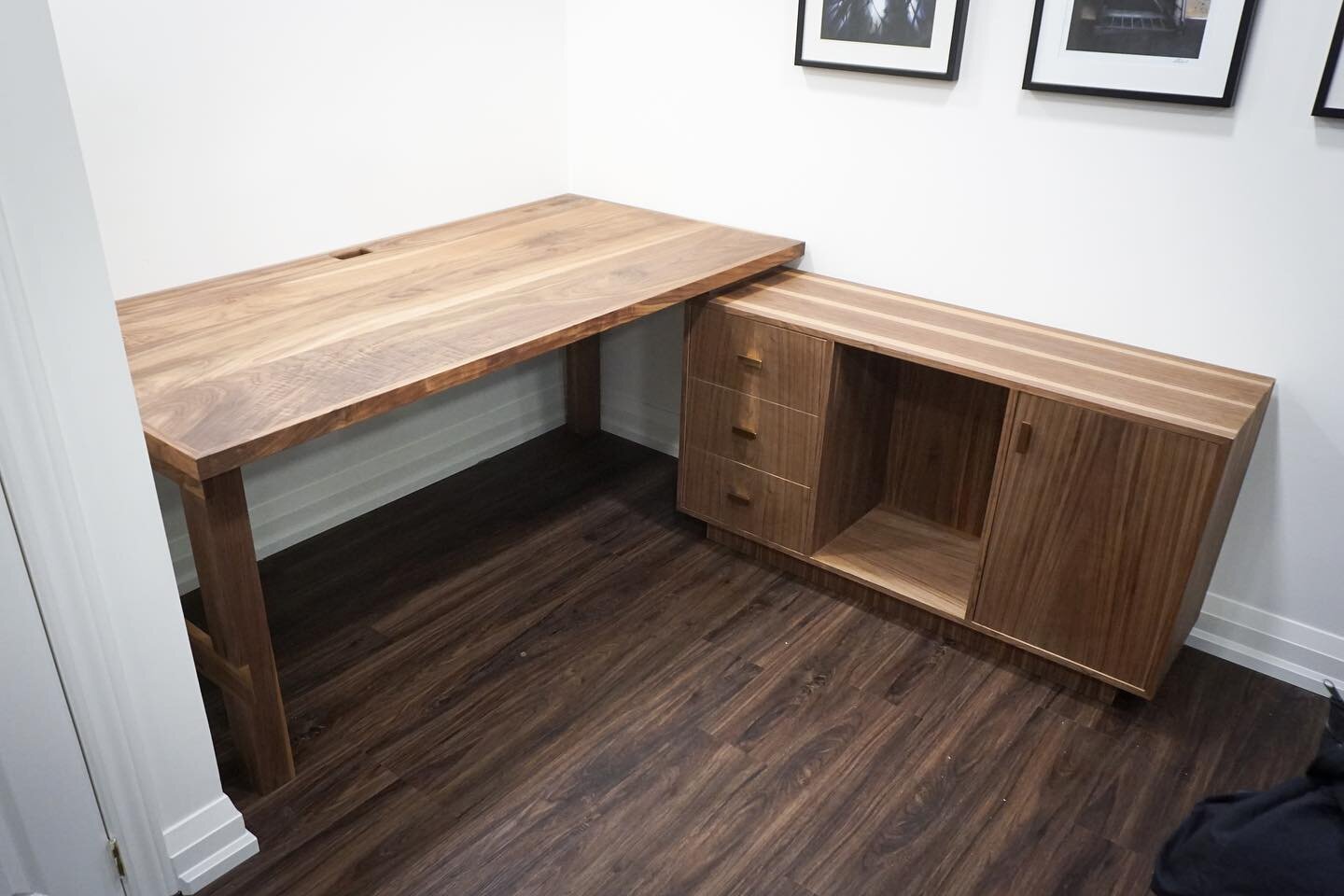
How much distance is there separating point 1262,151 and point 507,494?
205cm

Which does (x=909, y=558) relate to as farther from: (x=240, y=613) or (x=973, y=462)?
(x=240, y=613)

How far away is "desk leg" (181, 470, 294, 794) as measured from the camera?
167cm

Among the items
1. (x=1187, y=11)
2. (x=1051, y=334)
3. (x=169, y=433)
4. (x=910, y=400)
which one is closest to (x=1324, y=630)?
(x=1051, y=334)

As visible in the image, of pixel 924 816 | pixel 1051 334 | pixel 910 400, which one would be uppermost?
pixel 1051 334

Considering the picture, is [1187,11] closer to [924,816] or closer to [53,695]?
[924,816]

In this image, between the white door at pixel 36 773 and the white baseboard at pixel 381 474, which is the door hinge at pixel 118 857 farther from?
the white baseboard at pixel 381 474

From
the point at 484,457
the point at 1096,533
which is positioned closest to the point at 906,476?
the point at 1096,533

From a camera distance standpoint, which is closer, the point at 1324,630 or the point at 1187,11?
the point at 1187,11

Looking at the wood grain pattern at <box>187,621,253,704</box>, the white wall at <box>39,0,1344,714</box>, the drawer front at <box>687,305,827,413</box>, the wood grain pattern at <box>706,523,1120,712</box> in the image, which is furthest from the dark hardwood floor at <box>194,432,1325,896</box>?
the drawer front at <box>687,305,827,413</box>

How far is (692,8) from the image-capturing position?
276 centimetres

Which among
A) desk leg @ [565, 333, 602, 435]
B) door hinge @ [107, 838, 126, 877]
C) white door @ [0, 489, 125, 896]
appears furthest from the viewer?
desk leg @ [565, 333, 602, 435]

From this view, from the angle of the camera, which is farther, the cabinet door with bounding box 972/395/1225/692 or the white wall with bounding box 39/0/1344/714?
the white wall with bounding box 39/0/1344/714

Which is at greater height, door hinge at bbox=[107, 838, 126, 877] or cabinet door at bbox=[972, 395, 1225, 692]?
cabinet door at bbox=[972, 395, 1225, 692]

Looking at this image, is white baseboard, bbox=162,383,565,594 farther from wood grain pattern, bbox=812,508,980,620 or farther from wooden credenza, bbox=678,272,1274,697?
wood grain pattern, bbox=812,508,980,620
